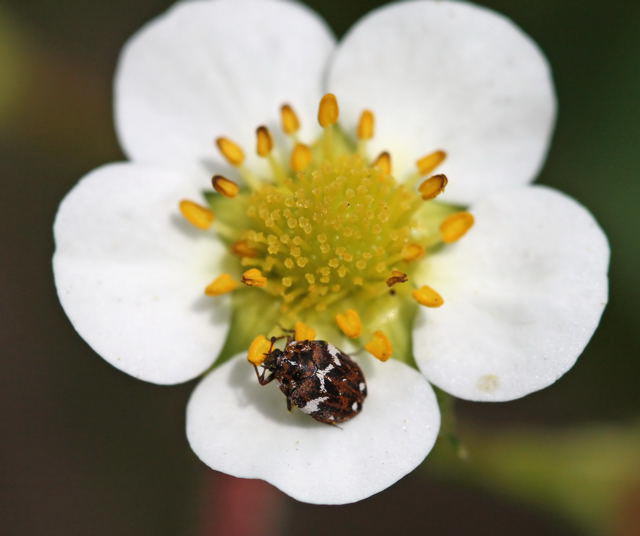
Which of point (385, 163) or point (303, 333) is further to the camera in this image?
point (385, 163)

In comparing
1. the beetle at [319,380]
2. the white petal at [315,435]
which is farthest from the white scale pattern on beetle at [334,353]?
the white petal at [315,435]

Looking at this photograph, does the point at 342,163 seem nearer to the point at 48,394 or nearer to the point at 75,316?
the point at 75,316

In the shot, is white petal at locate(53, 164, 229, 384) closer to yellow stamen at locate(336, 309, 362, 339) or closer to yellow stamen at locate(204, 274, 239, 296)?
yellow stamen at locate(204, 274, 239, 296)

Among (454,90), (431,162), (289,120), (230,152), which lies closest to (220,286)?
(230,152)

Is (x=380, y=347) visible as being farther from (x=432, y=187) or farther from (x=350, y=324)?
(x=432, y=187)

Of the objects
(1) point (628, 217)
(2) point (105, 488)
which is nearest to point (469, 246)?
(1) point (628, 217)

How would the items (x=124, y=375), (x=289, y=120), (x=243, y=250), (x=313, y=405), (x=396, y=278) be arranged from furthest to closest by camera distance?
(x=124, y=375) → (x=289, y=120) → (x=243, y=250) → (x=396, y=278) → (x=313, y=405)

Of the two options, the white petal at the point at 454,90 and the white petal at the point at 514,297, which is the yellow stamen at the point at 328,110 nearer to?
the white petal at the point at 454,90
